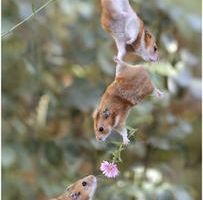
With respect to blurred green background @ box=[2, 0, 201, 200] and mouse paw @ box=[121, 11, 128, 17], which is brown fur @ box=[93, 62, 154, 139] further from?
blurred green background @ box=[2, 0, 201, 200]

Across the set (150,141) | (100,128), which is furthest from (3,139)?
(100,128)

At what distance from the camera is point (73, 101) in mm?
1265

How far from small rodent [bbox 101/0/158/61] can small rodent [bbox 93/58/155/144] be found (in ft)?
0.06

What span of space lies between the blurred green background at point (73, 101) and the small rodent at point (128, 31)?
19.9 inches

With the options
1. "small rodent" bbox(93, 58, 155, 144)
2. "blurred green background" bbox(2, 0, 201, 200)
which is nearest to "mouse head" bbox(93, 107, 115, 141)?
"small rodent" bbox(93, 58, 155, 144)

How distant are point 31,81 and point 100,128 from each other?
750mm

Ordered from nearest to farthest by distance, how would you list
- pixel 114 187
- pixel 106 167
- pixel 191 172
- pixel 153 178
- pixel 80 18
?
1. pixel 106 167
2. pixel 114 187
3. pixel 153 178
4. pixel 80 18
5. pixel 191 172

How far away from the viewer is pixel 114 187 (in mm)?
1049

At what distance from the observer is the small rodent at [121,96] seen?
0.56 meters

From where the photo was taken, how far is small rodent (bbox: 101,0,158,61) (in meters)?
0.58

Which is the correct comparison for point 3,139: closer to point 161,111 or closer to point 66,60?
point 66,60

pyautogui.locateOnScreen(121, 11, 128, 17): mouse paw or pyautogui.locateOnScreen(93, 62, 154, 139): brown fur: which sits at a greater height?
pyautogui.locateOnScreen(121, 11, 128, 17): mouse paw

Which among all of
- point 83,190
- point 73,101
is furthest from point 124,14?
point 73,101

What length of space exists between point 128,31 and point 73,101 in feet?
2.25
